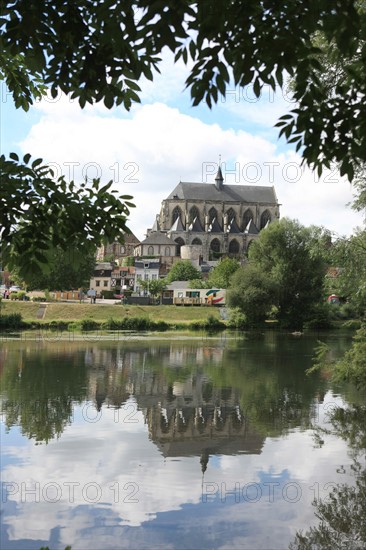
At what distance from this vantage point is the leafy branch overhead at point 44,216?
4684mm

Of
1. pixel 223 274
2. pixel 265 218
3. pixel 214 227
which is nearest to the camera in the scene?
pixel 223 274

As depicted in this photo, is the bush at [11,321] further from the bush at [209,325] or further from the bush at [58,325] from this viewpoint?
the bush at [209,325]

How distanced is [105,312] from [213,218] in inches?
2636

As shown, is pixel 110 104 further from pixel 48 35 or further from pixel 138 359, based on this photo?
pixel 138 359

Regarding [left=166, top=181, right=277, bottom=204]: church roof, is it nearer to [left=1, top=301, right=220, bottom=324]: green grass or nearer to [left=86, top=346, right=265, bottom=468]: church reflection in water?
[left=1, top=301, right=220, bottom=324]: green grass

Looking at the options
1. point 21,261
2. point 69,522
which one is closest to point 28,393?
point 69,522

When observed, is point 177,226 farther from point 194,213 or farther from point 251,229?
point 251,229

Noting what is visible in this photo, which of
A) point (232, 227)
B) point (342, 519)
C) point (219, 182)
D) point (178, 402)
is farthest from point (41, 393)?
point (219, 182)

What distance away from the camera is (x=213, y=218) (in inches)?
4636

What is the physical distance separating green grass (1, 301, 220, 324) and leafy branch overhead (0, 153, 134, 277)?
44169 mm

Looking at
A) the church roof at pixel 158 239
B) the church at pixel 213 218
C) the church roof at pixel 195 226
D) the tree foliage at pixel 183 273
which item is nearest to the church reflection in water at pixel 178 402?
the tree foliage at pixel 183 273

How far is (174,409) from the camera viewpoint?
14062mm

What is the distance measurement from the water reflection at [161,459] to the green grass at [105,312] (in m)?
31.6

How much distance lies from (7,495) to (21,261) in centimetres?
425
